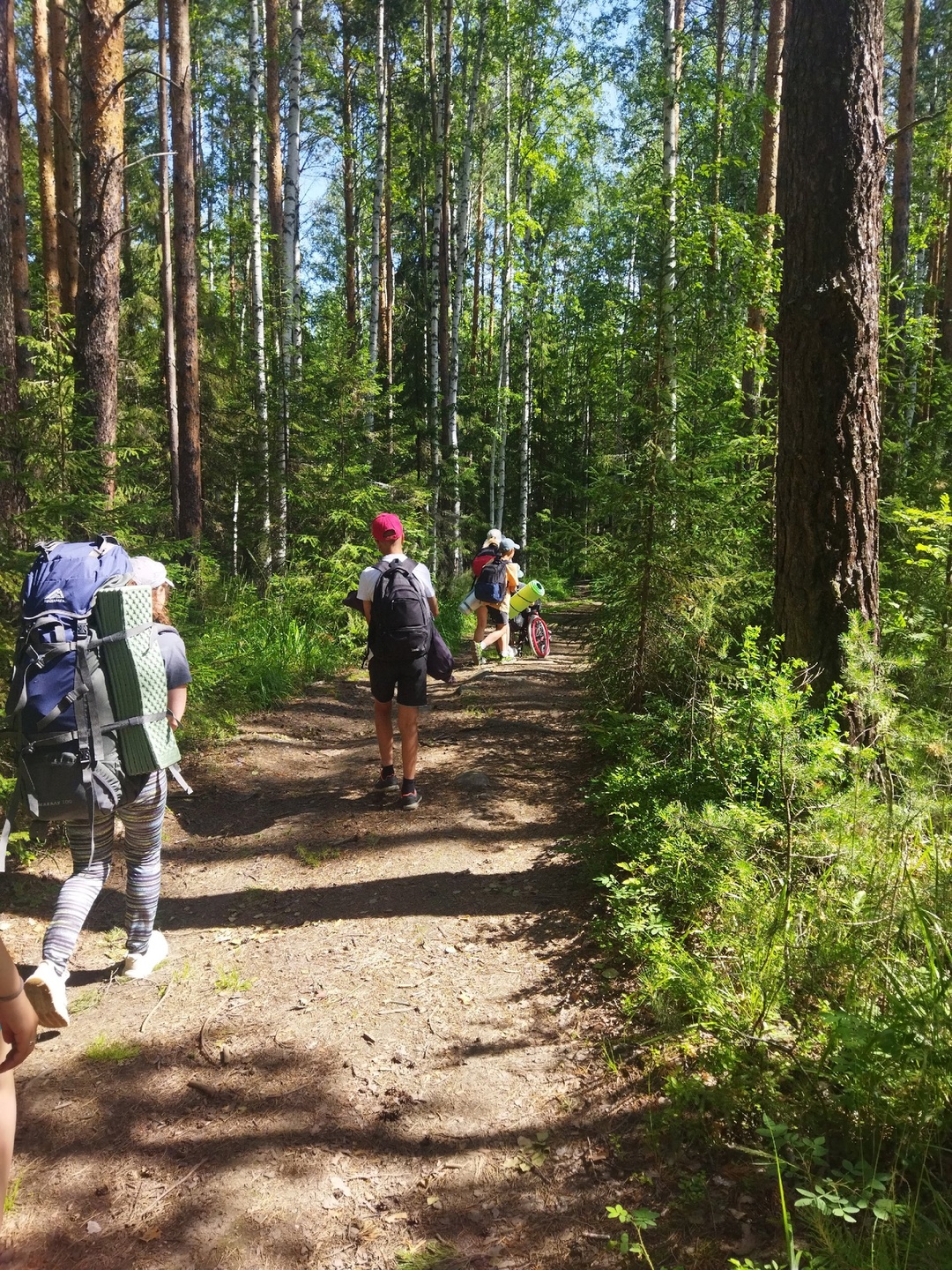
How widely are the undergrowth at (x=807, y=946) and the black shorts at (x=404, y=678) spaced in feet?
5.02

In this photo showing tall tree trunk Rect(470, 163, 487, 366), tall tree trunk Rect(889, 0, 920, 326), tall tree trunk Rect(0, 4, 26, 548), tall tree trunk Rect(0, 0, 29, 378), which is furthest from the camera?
tall tree trunk Rect(470, 163, 487, 366)

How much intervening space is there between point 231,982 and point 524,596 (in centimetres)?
833

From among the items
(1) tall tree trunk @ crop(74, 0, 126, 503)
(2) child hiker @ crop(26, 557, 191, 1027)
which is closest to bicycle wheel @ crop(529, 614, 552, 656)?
(1) tall tree trunk @ crop(74, 0, 126, 503)

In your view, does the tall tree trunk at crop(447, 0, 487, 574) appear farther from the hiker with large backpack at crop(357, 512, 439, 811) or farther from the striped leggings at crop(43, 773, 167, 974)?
the striped leggings at crop(43, 773, 167, 974)

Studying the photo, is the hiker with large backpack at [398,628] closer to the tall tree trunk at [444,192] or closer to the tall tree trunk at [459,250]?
the tall tree trunk at [459,250]

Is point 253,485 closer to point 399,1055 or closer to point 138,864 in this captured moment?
point 138,864

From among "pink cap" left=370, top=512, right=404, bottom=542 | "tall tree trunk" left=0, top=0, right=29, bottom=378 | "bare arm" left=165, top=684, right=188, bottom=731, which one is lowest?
"bare arm" left=165, top=684, right=188, bottom=731

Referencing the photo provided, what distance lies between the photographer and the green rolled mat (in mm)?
3031

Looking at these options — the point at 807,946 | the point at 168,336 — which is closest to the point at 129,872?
the point at 807,946

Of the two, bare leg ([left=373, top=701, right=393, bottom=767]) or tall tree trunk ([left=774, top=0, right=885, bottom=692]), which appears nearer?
tall tree trunk ([left=774, top=0, right=885, bottom=692])

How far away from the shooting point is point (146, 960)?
3.51 meters

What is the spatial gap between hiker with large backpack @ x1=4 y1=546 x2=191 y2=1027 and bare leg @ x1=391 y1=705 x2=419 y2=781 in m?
1.93

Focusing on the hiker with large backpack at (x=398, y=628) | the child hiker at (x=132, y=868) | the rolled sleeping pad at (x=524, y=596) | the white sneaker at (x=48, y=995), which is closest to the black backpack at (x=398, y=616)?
the hiker with large backpack at (x=398, y=628)

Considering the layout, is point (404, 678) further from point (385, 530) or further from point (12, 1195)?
point (12, 1195)
